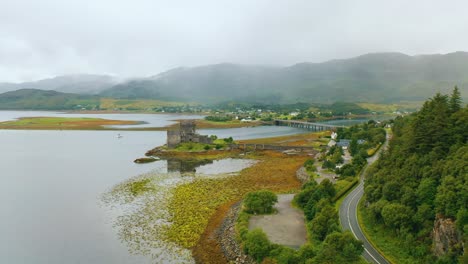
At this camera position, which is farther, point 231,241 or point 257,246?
point 231,241

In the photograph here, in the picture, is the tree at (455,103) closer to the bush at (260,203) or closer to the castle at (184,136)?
the bush at (260,203)

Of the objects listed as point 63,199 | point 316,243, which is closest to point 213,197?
point 316,243

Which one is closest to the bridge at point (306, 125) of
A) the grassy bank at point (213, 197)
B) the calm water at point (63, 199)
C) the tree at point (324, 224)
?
the grassy bank at point (213, 197)

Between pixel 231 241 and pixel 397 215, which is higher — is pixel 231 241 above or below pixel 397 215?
below

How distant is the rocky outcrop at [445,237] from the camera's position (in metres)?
20.0

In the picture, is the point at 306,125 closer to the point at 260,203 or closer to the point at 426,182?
the point at 260,203

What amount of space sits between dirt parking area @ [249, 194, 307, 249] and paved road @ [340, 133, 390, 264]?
12.7 feet

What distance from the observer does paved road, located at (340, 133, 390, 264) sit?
77.7 ft

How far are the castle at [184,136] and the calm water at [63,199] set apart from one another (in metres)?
8.79

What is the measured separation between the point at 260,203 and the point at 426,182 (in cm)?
1537

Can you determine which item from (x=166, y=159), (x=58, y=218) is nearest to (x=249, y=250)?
(x=58, y=218)

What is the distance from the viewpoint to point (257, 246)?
25.3m

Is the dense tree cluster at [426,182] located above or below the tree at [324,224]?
above

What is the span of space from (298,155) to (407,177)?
151 feet
